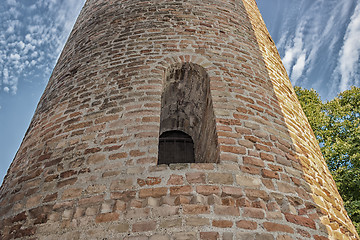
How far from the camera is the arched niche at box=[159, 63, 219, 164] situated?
10.1 feet

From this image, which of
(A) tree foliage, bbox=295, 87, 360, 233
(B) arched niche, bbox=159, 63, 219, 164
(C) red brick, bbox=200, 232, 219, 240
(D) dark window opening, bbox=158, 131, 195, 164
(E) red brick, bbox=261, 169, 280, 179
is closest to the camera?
(C) red brick, bbox=200, 232, 219, 240

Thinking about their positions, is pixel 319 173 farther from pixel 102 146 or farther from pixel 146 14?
pixel 146 14

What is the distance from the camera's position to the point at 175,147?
14.3 feet

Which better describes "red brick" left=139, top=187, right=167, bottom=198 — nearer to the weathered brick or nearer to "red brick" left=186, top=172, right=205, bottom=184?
"red brick" left=186, top=172, right=205, bottom=184

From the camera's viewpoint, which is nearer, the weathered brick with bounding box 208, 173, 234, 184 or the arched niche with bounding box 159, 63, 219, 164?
the weathered brick with bounding box 208, 173, 234, 184

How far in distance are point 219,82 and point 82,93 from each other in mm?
1573

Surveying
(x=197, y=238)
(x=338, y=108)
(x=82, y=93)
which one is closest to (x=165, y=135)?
(x=82, y=93)

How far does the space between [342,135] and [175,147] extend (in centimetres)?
612

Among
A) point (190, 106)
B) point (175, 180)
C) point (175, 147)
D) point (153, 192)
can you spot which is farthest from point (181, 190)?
point (175, 147)

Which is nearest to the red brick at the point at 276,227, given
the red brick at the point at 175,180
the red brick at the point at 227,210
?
the red brick at the point at 227,210

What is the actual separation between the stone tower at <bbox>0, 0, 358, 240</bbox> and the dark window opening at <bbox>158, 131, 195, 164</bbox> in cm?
9

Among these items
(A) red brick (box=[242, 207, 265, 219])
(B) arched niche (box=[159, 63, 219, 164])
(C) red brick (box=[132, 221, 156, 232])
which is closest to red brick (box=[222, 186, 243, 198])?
(A) red brick (box=[242, 207, 265, 219])

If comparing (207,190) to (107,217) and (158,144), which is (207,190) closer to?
(107,217)

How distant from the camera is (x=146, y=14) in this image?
392cm
